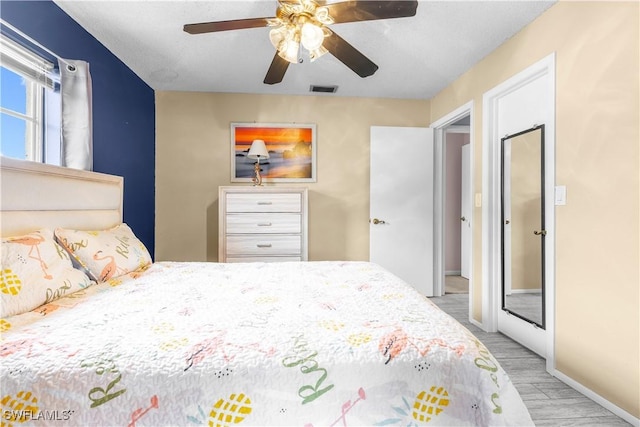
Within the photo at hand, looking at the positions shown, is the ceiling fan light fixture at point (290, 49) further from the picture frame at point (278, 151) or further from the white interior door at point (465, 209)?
the white interior door at point (465, 209)

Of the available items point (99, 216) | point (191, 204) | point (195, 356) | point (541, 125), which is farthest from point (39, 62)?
point (541, 125)

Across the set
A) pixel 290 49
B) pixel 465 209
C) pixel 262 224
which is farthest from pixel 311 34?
pixel 465 209

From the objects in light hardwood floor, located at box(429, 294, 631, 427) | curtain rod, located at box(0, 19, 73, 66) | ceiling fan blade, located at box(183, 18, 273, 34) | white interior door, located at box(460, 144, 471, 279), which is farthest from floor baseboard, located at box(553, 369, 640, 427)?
curtain rod, located at box(0, 19, 73, 66)

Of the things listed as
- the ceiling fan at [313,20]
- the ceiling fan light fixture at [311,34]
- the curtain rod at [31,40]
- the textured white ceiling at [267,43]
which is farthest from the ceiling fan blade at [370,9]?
the curtain rod at [31,40]

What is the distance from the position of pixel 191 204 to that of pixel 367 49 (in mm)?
2510

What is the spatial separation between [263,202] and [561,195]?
8.16 feet

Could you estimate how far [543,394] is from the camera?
191cm

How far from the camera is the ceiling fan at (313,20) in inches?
62.2

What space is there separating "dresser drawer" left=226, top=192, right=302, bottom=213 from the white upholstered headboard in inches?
42.7

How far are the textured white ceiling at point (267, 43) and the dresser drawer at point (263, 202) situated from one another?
1.19 m

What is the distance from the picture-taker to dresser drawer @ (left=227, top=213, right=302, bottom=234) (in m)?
3.40

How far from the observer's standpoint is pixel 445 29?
8.08 feet

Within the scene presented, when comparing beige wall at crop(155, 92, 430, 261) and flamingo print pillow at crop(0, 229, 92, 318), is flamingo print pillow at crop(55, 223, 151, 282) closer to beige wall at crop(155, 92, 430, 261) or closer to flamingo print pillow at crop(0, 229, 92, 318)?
flamingo print pillow at crop(0, 229, 92, 318)

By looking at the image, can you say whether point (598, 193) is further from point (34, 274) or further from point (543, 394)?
point (34, 274)
